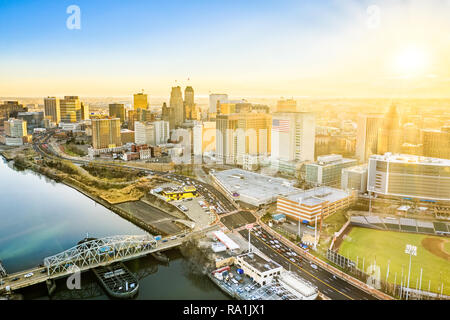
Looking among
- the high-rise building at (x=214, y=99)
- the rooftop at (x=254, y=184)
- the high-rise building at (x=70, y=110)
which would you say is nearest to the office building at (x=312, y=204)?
the rooftop at (x=254, y=184)

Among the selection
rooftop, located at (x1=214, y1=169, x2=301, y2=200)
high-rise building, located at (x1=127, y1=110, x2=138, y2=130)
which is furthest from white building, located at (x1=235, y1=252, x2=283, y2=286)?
high-rise building, located at (x1=127, y1=110, x2=138, y2=130)

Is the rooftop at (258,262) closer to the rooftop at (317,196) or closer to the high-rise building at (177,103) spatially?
the rooftop at (317,196)

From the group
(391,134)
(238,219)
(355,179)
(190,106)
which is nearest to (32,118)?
(190,106)

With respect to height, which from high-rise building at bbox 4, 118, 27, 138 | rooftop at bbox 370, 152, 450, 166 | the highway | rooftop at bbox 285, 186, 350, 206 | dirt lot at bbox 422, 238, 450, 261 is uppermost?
high-rise building at bbox 4, 118, 27, 138

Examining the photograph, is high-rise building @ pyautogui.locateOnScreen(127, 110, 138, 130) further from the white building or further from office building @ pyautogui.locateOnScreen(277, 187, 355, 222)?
the white building
